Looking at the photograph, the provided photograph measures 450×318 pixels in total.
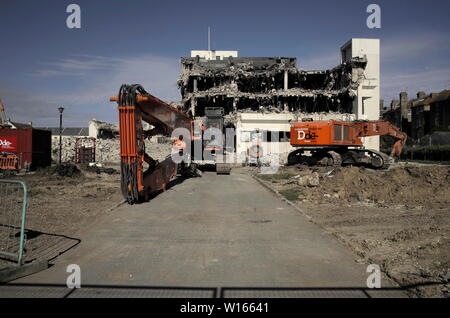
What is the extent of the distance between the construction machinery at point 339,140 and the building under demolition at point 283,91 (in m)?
15.0

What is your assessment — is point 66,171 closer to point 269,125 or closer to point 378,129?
point 378,129

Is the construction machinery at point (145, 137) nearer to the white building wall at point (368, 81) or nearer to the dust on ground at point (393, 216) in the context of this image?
the dust on ground at point (393, 216)

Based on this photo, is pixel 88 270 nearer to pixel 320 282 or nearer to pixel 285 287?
pixel 285 287

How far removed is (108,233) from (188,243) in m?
2.05

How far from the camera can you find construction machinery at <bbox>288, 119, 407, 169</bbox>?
2272 cm

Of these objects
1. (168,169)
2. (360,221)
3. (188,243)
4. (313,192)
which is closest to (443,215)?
(360,221)

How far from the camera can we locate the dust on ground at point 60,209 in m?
6.96

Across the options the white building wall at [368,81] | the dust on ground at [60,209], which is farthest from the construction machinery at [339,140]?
the white building wall at [368,81]

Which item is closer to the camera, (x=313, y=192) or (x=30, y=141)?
(x=313, y=192)

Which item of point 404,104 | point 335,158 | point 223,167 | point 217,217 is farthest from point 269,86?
point 217,217

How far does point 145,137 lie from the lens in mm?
12648

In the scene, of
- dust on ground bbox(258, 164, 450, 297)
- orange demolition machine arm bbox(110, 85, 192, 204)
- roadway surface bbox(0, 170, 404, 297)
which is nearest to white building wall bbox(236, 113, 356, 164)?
dust on ground bbox(258, 164, 450, 297)

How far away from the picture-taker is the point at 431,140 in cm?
4825

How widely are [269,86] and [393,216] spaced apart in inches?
1536
